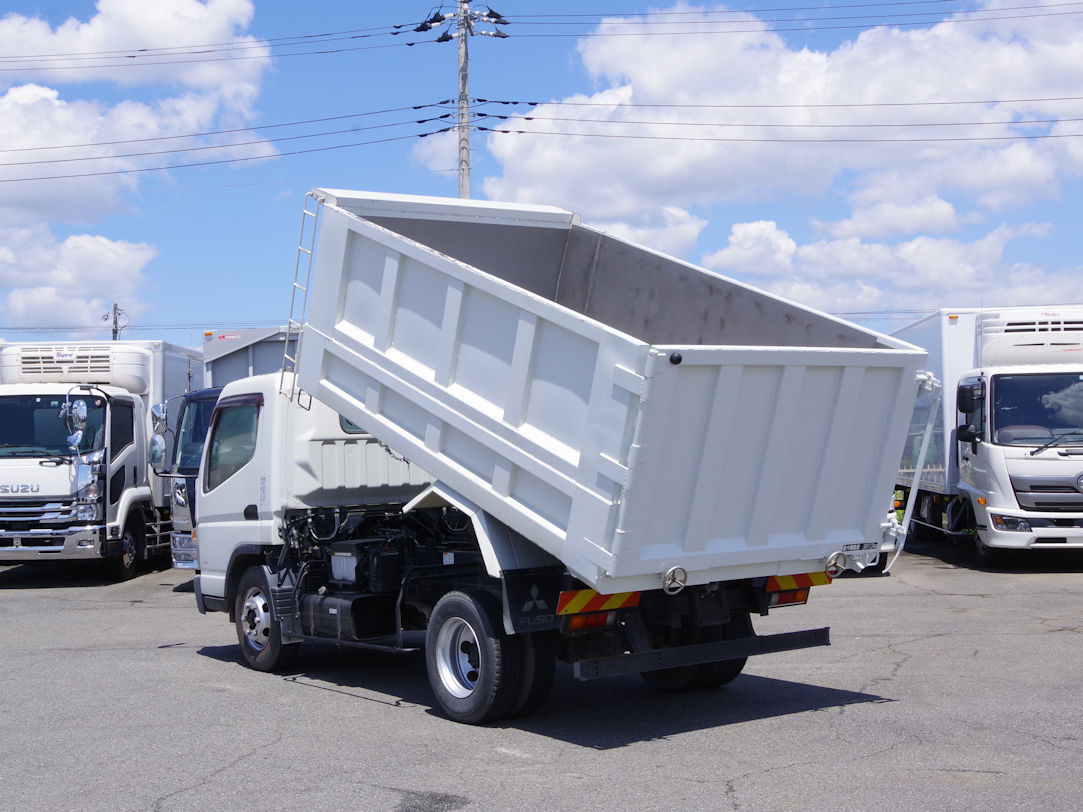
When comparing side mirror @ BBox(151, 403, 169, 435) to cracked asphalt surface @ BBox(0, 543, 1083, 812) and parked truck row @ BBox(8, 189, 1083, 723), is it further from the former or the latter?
parked truck row @ BBox(8, 189, 1083, 723)

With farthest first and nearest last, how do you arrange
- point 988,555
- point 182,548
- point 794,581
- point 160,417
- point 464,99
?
point 464,99 < point 988,555 < point 182,548 < point 160,417 < point 794,581

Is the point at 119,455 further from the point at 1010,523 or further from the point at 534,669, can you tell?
the point at 1010,523

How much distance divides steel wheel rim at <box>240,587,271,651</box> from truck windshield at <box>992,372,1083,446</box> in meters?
9.70

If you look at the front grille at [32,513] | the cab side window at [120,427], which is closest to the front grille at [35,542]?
the front grille at [32,513]

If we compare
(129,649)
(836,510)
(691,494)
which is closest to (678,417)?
(691,494)

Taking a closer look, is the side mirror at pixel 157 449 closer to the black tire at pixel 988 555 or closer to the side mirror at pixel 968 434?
the side mirror at pixel 968 434

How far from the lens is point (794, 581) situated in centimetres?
778

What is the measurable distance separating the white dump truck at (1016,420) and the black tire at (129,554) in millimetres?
10768

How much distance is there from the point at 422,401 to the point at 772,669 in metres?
3.69

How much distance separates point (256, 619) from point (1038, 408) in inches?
402

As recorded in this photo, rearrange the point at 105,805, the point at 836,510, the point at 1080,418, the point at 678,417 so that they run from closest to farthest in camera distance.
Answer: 1. the point at 105,805
2. the point at 678,417
3. the point at 836,510
4. the point at 1080,418

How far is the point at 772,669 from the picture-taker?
9.37 m

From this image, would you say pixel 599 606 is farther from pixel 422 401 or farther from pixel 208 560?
pixel 208 560

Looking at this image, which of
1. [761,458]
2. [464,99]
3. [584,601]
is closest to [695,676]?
[584,601]
